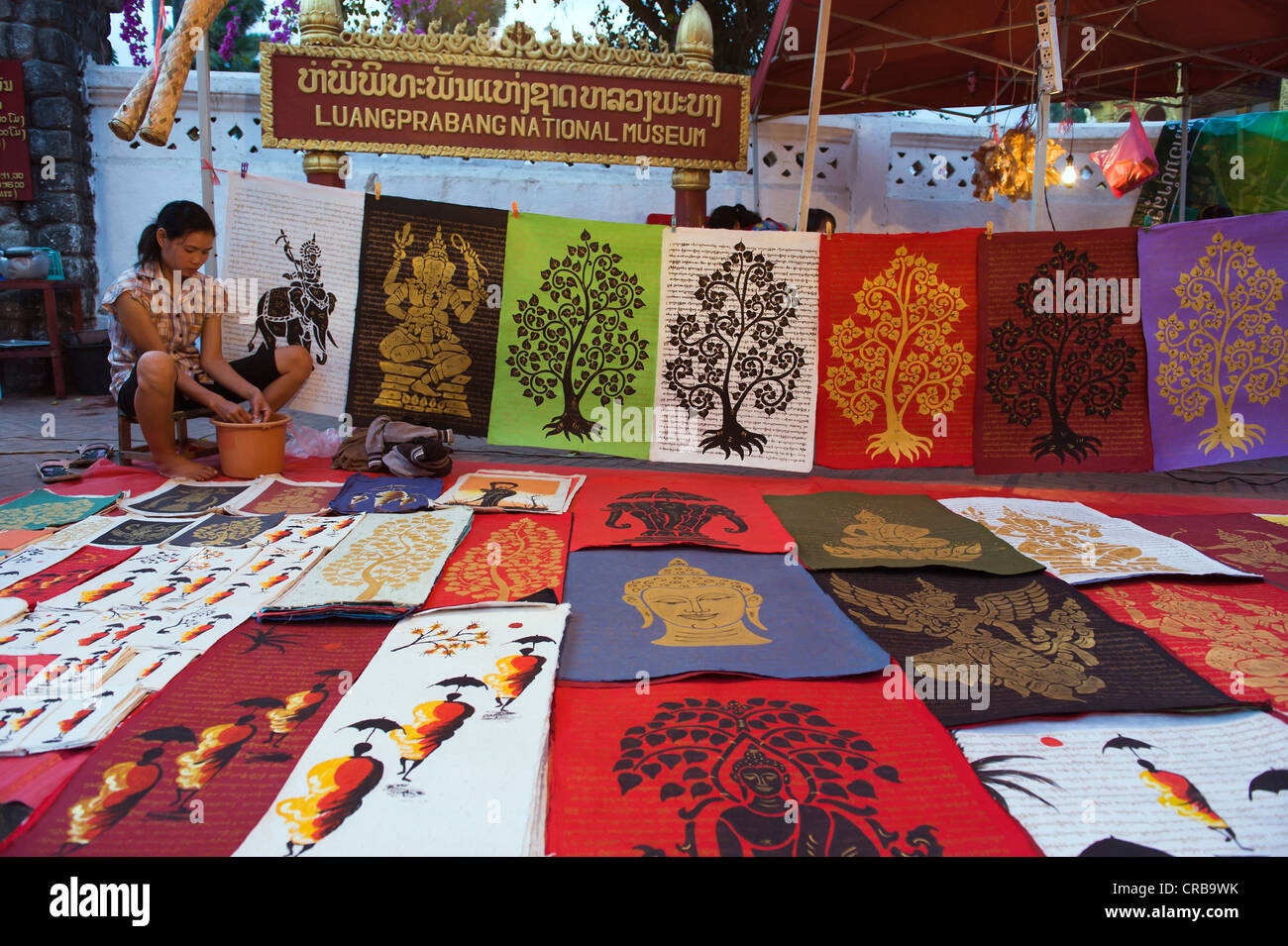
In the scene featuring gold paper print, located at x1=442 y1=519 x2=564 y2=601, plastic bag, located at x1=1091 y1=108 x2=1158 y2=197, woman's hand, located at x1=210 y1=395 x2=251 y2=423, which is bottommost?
gold paper print, located at x1=442 y1=519 x2=564 y2=601

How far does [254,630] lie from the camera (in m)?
1.86

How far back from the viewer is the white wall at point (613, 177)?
5.95 meters

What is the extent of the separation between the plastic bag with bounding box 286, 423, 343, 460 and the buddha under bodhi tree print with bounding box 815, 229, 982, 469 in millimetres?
2161

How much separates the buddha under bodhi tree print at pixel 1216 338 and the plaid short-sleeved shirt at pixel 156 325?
3.93 metres

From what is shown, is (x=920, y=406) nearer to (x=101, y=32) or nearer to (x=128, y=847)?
(x=128, y=847)

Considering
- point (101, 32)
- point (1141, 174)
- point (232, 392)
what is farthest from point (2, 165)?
point (1141, 174)

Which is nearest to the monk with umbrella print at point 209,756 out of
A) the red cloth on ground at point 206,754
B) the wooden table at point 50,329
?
the red cloth on ground at point 206,754

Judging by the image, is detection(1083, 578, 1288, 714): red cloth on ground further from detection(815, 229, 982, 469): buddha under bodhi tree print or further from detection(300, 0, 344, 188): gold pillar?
detection(300, 0, 344, 188): gold pillar

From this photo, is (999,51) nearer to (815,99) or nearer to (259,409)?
(815,99)

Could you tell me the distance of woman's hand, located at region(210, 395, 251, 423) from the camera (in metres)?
3.08

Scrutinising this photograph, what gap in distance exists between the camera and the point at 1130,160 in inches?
220

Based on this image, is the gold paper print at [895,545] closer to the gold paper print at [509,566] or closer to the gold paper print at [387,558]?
the gold paper print at [509,566]

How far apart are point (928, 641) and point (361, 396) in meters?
2.59

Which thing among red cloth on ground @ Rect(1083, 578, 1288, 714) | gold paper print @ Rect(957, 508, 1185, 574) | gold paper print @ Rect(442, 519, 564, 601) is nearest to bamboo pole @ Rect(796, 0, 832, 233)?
gold paper print @ Rect(957, 508, 1185, 574)
